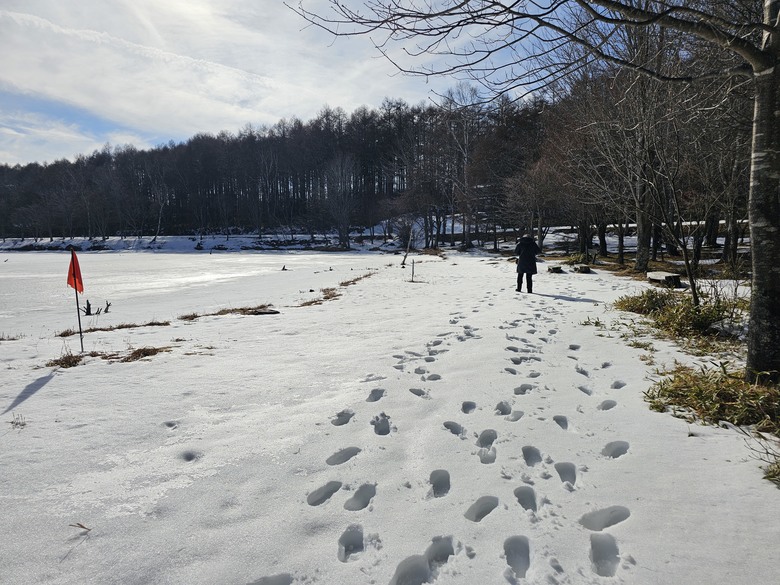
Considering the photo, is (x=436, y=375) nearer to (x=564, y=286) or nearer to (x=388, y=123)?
(x=564, y=286)

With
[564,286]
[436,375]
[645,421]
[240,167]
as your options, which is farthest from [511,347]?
[240,167]

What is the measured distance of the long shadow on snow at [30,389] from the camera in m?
3.67

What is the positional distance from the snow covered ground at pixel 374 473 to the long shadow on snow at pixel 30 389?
0.03 meters

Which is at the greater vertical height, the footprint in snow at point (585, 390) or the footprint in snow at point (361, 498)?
the footprint in snow at point (585, 390)

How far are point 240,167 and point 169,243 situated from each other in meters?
16.6

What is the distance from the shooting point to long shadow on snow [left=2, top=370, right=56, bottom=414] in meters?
3.67

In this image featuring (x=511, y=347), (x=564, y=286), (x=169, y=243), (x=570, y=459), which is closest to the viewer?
(x=570, y=459)

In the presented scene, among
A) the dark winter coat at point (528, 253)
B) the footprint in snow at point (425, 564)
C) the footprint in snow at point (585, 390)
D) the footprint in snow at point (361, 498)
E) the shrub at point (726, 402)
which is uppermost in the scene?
the dark winter coat at point (528, 253)

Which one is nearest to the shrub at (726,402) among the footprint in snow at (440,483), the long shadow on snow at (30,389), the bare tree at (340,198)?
the footprint in snow at (440,483)

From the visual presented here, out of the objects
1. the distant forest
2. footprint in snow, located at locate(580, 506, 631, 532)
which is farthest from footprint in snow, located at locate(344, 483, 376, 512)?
the distant forest

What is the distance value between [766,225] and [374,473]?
3.73 meters

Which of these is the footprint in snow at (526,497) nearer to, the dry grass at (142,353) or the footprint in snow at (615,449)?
the footprint in snow at (615,449)

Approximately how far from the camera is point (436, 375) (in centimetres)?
423

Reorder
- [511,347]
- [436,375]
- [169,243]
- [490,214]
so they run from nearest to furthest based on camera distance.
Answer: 1. [436,375]
2. [511,347]
3. [490,214]
4. [169,243]
